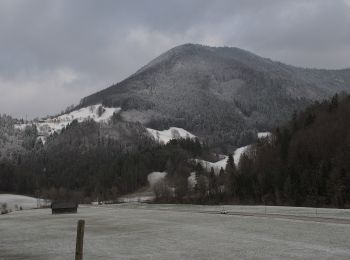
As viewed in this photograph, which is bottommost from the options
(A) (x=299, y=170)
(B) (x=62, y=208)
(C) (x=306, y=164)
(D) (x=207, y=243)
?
(D) (x=207, y=243)

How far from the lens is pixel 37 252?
105ft

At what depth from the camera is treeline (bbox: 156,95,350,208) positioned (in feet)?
341

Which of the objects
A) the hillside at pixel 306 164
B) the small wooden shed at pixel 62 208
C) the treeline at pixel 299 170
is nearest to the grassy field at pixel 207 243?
the treeline at pixel 299 170

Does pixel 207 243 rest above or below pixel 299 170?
below

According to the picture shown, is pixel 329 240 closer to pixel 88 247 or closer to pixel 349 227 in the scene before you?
pixel 349 227

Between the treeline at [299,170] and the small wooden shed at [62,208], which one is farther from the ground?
the treeline at [299,170]

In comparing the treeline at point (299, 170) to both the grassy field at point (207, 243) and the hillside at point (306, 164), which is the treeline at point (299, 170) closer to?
the hillside at point (306, 164)

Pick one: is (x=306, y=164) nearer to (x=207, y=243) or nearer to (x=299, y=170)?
(x=299, y=170)

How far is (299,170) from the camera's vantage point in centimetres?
12219

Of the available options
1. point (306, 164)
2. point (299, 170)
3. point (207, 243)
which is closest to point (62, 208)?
point (299, 170)

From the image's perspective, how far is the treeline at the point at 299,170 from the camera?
4092 inches

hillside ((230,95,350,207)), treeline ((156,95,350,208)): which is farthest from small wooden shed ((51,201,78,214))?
hillside ((230,95,350,207))

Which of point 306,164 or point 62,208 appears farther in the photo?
point 306,164

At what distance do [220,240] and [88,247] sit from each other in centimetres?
894
